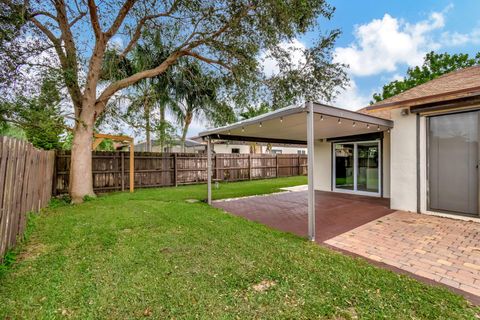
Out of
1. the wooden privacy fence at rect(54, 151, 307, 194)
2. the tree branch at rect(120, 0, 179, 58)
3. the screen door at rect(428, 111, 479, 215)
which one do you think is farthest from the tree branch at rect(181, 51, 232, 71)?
the screen door at rect(428, 111, 479, 215)

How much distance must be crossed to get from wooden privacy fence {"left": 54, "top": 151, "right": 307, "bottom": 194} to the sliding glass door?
6180 millimetres

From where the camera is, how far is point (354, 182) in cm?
925

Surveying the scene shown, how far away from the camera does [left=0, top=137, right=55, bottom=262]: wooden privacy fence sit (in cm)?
323

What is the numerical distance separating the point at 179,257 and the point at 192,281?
2.41 feet

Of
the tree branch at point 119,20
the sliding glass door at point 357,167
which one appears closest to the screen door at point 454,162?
the sliding glass door at point 357,167

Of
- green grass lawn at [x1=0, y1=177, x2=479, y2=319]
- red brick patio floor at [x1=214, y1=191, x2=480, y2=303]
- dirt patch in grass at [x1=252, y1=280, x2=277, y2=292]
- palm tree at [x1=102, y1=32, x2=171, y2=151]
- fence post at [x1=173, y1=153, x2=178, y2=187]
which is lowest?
dirt patch in grass at [x1=252, y1=280, x2=277, y2=292]

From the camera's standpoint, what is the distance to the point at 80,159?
7715 mm

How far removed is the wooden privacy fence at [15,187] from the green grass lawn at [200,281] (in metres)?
0.39

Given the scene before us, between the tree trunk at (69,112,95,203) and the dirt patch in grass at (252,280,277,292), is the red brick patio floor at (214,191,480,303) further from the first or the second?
the tree trunk at (69,112,95,203)

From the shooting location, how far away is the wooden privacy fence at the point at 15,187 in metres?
3.23

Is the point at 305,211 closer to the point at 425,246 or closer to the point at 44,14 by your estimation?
the point at 425,246

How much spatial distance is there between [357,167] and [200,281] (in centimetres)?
819

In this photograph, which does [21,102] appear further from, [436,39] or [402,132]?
[436,39]

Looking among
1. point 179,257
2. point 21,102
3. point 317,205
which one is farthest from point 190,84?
point 179,257
